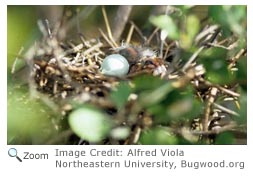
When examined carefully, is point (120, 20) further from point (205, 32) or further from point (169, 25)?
point (169, 25)

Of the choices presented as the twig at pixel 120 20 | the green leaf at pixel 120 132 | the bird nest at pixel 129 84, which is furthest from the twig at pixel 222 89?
the twig at pixel 120 20

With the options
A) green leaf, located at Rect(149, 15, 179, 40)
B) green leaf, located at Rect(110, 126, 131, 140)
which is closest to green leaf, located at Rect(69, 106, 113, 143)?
green leaf, located at Rect(110, 126, 131, 140)

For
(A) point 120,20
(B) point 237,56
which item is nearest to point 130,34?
(A) point 120,20

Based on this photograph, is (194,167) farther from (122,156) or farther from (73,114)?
(73,114)

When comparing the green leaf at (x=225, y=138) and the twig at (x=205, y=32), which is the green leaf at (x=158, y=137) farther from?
the twig at (x=205, y=32)

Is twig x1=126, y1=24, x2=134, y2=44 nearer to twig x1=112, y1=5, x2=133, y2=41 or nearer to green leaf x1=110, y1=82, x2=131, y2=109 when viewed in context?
twig x1=112, y1=5, x2=133, y2=41
